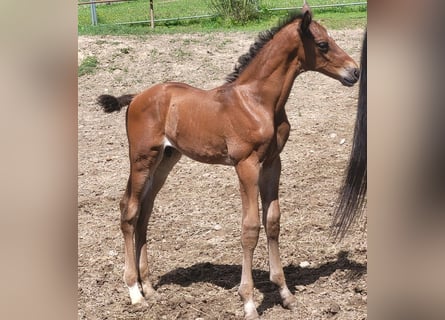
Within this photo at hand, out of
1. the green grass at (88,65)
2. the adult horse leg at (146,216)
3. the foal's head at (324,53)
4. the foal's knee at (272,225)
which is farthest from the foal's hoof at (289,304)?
the green grass at (88,65)

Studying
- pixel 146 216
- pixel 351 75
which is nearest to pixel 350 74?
pixel 351 75

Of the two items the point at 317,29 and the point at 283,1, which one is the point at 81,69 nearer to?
the point at 283,1

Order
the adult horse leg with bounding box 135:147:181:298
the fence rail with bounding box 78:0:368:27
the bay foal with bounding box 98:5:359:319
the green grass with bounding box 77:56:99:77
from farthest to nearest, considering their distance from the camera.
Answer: the green grass with bounding box 77:56:99:77 → the fence rail with bounding box 78:0:368:27 → the adult horse leg with bounding box 135:147:181:298 → the bay foal with bounding box 98:5:359:319

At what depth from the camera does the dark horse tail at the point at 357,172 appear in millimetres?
1725

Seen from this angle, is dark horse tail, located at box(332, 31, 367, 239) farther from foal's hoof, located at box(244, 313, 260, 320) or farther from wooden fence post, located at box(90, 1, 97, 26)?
A: wooden fence post, located at box(90, 1, 97, 26)

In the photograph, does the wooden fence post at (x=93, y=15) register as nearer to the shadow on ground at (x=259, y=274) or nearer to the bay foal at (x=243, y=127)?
the bay foal at (x=243, y=127)

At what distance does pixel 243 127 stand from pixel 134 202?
53 cm

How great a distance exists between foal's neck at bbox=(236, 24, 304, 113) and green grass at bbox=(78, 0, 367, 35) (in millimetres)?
453

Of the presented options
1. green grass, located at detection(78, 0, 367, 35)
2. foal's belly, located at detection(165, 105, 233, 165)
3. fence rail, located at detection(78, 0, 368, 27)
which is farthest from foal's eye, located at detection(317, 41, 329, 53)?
fence rail, located at detection(78, 0, 368, 27)

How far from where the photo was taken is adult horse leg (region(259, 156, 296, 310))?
80.3 inches

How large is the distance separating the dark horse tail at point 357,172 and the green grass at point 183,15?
0.64m

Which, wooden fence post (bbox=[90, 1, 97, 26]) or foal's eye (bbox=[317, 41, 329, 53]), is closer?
foal's eye (bbox=[317, 41, 329, 53])

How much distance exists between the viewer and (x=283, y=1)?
91.7 inches
